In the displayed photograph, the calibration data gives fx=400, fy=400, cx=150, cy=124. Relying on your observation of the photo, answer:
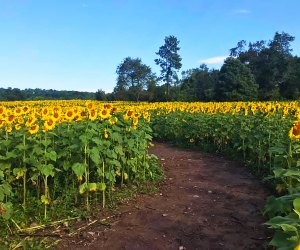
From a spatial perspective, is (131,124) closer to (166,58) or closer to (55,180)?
(55,180)

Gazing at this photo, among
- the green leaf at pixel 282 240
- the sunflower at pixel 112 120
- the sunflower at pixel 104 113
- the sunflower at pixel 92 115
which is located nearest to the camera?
the green leaf at pixel 282 240

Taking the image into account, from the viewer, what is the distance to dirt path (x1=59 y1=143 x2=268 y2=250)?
15.9 ft

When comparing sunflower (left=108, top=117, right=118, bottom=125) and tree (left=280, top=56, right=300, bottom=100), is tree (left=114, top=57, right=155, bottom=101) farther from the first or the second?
sunflower (left=108, top=117, right=118, bottom=125)

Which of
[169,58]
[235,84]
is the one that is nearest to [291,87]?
[235,84]

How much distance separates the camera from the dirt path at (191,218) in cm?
483

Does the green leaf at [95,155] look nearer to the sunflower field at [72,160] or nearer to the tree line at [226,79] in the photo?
the sunflower field at [72,160]

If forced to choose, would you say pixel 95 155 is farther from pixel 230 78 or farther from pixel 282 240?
pixel 230 78

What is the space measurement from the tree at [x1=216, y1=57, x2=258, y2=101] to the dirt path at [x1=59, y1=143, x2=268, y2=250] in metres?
30.7

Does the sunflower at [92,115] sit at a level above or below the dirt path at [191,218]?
above

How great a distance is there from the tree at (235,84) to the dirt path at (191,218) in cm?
3070

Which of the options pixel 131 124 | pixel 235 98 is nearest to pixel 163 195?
pixel 131 124

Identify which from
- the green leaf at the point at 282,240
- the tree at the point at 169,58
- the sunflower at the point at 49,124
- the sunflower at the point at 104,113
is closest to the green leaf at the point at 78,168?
the sunflower at the point at 49,124

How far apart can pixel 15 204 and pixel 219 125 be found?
307 inches

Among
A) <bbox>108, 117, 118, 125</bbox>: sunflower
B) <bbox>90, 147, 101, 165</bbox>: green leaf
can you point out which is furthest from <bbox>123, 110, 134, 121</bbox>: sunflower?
<bbox>90, 147, 101, 165</bbox>: green leaf
